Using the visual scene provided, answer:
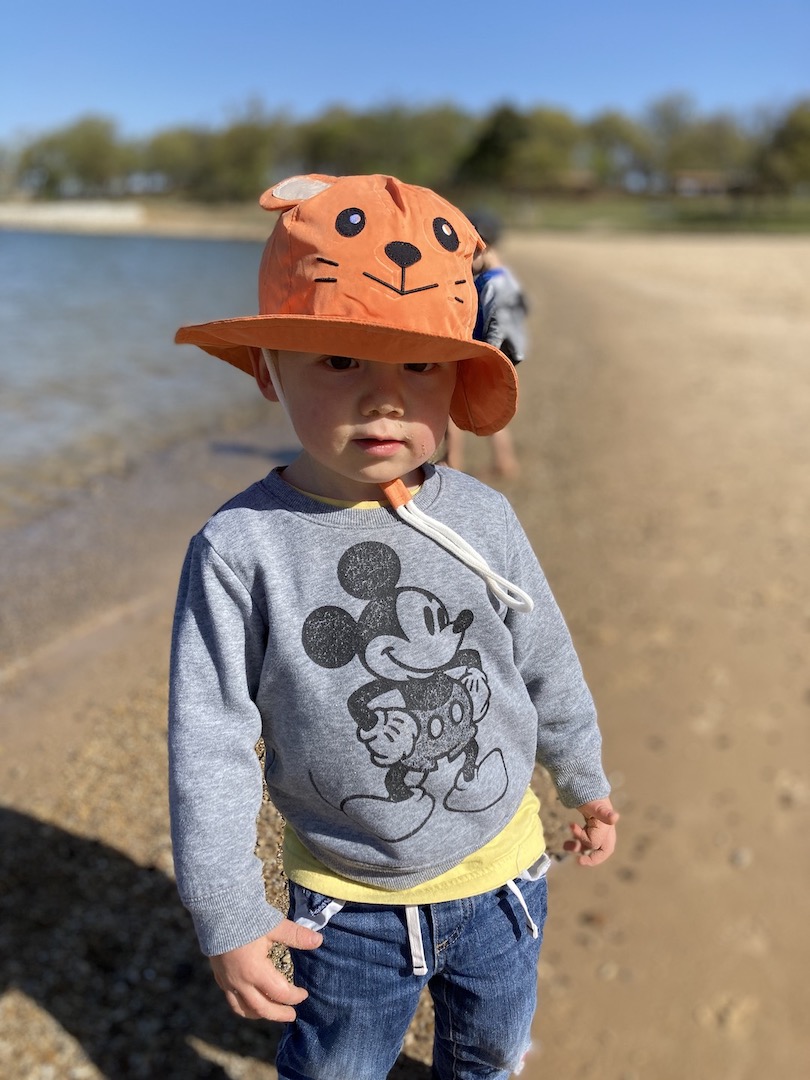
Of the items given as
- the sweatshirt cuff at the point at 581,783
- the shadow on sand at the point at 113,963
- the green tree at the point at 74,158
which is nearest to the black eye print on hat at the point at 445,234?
the sweatshirt cuff at the point at 581,783

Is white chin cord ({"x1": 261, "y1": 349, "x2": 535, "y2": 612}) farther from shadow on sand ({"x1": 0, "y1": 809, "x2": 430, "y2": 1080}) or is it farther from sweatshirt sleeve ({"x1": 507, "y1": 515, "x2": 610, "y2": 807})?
shadow on sand ({"x1": 0, "y1": 809, "x2": 430, "y2": 1080})

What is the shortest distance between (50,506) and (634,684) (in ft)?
14.8

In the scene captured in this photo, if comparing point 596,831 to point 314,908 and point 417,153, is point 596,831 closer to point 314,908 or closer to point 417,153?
point 314,908

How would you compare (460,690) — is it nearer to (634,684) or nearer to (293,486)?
(293,486)

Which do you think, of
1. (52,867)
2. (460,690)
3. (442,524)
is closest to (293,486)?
(442,524)

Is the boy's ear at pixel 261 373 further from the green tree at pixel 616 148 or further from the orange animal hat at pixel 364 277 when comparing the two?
the green tree at pixel 616 148

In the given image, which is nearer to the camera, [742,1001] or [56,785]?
[742,1001]

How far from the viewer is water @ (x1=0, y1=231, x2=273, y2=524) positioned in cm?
818

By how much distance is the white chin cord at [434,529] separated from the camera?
1.44 meters

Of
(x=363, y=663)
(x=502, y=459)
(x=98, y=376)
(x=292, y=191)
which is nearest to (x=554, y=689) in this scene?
(x=363, y=663)

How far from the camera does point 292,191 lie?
1398 millimetres

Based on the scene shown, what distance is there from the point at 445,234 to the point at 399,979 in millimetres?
1198

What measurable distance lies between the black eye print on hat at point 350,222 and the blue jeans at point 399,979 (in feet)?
3.44

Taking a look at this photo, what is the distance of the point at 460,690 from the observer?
1457mm
